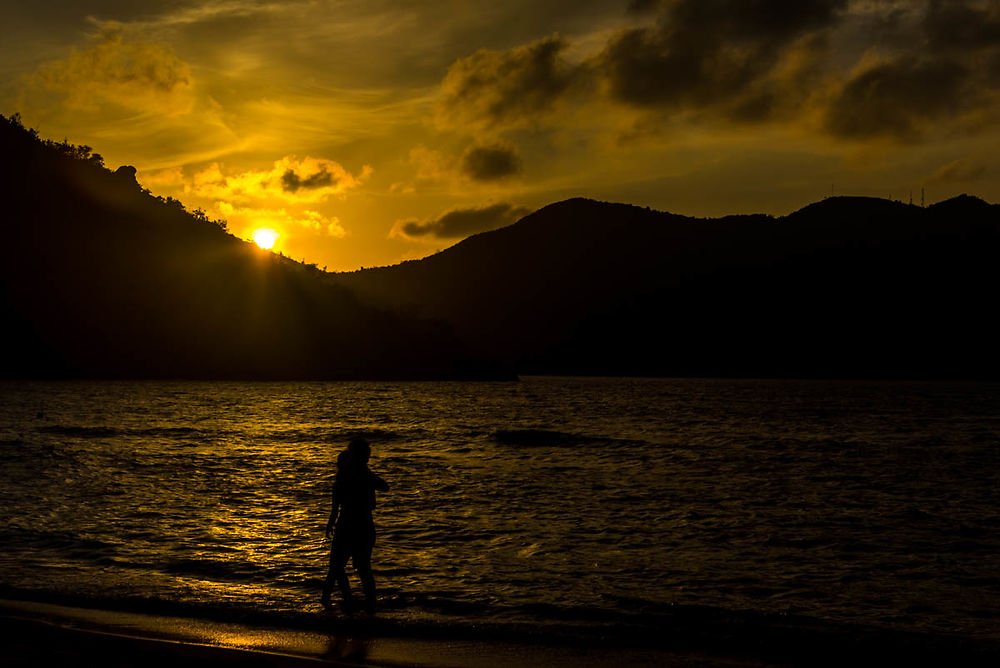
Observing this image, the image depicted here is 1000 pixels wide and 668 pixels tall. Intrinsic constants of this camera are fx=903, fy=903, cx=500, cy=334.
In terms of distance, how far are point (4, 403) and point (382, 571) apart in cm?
8664

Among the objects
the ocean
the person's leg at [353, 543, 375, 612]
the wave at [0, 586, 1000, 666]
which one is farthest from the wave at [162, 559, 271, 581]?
the person's leg at [353, 543, 375, 612]

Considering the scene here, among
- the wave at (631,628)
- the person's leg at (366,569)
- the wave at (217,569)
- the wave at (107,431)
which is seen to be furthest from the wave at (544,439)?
the person's leg at (366,569)

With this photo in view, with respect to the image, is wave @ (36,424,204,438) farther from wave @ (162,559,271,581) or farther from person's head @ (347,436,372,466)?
person's head @ (347,436,372,466)

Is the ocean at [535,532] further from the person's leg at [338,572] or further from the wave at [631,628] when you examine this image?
the person's leg at [338,572]

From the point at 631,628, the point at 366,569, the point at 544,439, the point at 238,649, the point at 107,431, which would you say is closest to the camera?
the point at 238,649

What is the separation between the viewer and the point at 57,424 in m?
62.6

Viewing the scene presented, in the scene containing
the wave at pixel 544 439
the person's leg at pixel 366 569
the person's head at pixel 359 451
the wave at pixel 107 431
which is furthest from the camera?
the wave at pixel 544 439

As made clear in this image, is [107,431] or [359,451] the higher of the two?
[359,451]

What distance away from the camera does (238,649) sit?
11.2 meters

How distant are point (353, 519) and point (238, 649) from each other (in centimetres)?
274

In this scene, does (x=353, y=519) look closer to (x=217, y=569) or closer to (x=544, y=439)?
(x=217, y=569)

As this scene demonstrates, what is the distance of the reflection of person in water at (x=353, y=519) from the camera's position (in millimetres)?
13438

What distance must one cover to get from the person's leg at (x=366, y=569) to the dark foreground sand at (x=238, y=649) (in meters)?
1.35

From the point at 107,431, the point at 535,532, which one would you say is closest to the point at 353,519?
the point at 535,532
